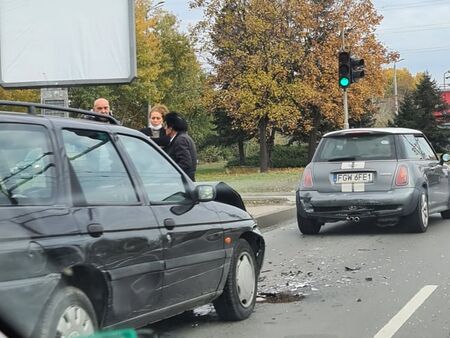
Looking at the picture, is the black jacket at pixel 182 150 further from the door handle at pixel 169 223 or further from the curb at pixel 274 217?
the curb at pixel 274 217

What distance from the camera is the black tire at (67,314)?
354 centimetres

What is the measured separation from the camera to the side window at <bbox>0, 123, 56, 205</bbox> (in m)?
3.76

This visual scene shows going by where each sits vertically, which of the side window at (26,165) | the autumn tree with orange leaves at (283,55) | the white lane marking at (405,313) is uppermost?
the autumn tree with orange leaves at (283,55)

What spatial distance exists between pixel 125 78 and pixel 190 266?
18.3 feet

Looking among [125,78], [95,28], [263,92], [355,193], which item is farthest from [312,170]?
[263,92]

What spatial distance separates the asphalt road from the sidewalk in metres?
2.74

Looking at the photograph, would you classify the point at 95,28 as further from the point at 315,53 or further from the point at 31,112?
the point at 315,53

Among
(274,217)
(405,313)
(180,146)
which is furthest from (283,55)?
(405,313)

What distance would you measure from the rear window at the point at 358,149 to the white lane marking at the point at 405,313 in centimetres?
402

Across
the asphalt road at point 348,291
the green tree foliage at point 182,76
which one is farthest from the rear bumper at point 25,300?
the green tree foliage at point 182,76

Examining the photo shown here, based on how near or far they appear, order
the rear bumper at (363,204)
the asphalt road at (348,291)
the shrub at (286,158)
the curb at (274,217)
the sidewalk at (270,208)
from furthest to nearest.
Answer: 1. the shrub at (286,158)
2. the sidewalk at (270,208)
3. the curb at (274,217)
4. the rear bumper at (363,204)
5. the asphalt road at (348,291)

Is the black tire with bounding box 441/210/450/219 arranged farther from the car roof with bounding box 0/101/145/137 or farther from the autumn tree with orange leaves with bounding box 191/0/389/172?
the autumn tree with orange leaves with bounding box 191/0/389/172

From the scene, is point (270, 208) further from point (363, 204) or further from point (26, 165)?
point (26, 165)

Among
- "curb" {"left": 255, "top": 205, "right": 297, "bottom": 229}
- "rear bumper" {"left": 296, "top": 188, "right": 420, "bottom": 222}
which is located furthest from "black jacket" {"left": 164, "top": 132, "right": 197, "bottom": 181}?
"curb" {"left": 255, "top": 205, "right": 297, "bottom": 229}
